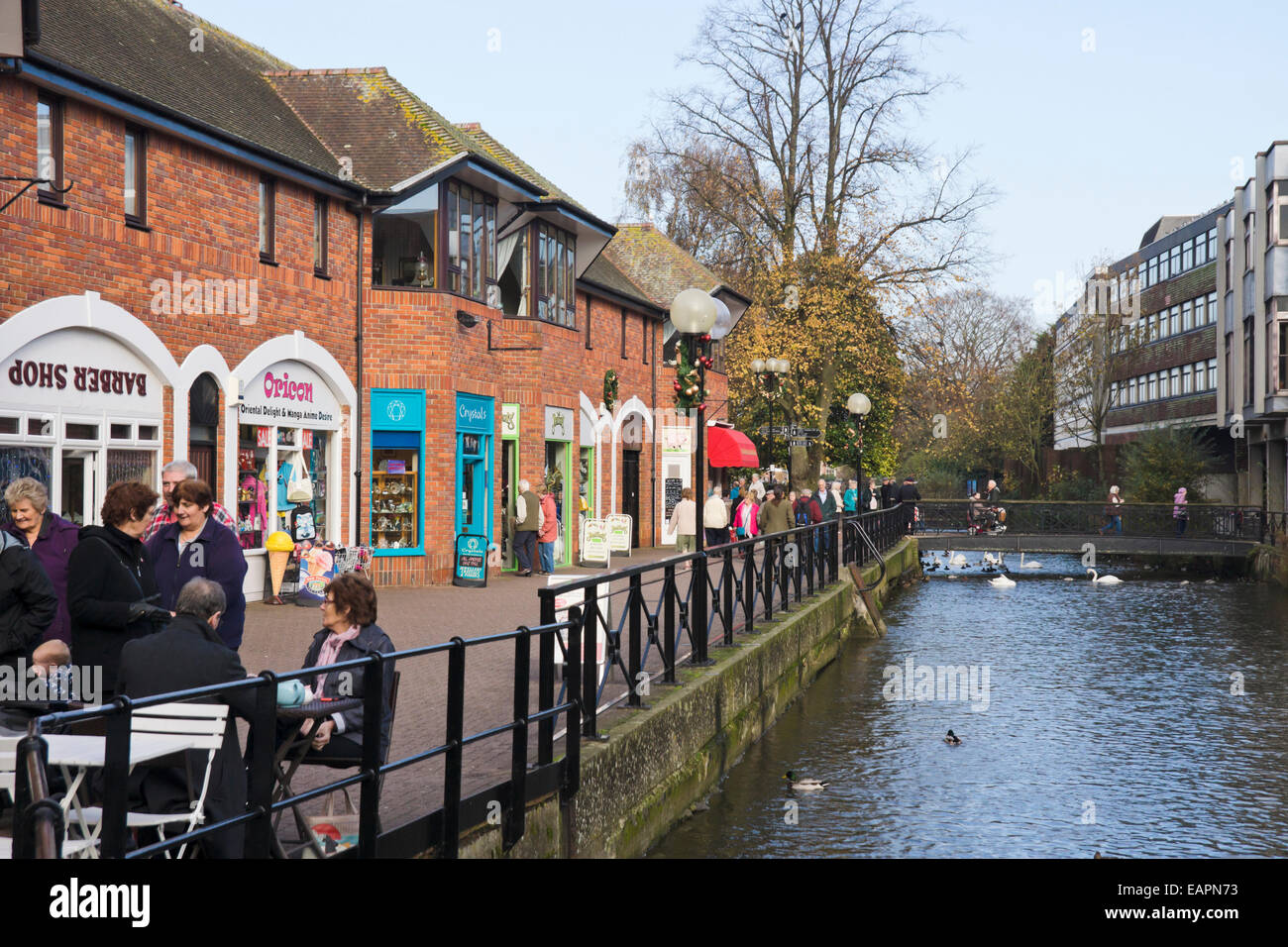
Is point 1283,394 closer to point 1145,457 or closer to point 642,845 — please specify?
point 1145,457

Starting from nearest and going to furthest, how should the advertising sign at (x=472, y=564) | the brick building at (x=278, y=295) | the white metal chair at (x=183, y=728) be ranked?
the white metal chair at (x=183, y=728)
the brick building at (x=278, y=295)
the advertising sign at (x=472, y=564)

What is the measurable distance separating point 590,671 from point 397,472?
536 inches

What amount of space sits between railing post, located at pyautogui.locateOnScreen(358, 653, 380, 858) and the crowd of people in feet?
0.67

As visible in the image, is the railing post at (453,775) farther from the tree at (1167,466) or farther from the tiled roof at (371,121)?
the tree at (1167,466)

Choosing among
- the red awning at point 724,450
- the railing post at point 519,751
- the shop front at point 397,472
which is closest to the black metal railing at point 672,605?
the railing post at point 519,751

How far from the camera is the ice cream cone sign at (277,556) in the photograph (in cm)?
1814

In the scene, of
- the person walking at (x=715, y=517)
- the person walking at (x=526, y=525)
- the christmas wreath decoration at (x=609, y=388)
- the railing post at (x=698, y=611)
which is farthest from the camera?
the christmas wreath decoration at (x=609, y=388)

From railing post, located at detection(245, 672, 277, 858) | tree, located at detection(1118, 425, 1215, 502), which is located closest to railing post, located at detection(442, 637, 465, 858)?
railing post, located at detection(245, 672, 277, 858)

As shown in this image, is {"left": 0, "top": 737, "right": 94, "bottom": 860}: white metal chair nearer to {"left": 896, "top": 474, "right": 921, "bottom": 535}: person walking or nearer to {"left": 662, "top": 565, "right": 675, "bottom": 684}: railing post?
{"left": 662, "top": 565, "right": 675, "bottom": 684}: railing post

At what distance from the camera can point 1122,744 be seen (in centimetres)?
1255

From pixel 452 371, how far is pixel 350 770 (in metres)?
14.7

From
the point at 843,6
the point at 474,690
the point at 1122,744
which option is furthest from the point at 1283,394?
the point at 474,690

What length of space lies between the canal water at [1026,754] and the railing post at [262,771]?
175 inches

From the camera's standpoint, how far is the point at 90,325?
14430 millimetres
